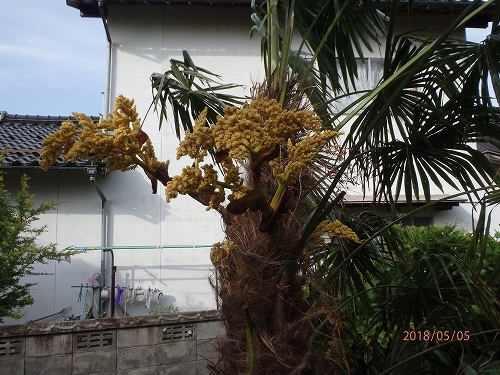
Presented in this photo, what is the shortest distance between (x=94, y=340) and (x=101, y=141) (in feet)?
10.2

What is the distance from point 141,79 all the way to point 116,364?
4.32 m

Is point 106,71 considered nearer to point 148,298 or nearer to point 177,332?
point 148,298

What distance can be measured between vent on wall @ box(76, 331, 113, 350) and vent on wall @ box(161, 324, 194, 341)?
1.59 feet

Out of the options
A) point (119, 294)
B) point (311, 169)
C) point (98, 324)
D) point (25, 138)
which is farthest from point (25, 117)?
point (311, 169)

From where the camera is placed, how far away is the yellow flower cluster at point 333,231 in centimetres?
241

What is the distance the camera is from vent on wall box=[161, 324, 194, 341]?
185 inches

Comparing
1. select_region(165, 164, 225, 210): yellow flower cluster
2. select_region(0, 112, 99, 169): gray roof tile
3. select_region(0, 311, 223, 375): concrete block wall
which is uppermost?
select_region(0, 112, 99, 169): gray roof tile

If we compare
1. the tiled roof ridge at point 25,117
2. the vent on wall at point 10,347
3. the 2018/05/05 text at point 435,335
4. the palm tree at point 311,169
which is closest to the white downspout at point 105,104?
the tiled roof ridge at point 25,117

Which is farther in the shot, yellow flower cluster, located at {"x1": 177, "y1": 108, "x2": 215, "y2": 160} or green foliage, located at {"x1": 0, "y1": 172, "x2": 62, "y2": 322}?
green foliage, located at {"x1": 0, "y1": 172, "x2": 62, "y2": 322}

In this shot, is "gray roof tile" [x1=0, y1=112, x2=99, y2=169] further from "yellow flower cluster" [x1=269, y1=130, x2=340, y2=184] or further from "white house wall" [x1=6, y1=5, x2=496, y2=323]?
"yellow flower cluster" [x1=269, y1=130, x2=340, y2=184]

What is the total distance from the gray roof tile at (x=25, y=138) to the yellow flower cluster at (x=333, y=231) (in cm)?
383

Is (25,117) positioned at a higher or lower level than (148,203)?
higher

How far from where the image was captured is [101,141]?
5.91ft

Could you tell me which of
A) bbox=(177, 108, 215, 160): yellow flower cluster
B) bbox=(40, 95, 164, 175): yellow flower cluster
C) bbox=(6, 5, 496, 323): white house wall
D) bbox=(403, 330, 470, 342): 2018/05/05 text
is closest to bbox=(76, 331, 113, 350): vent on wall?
bbox=(6, 5, 496, 323): white house wall
